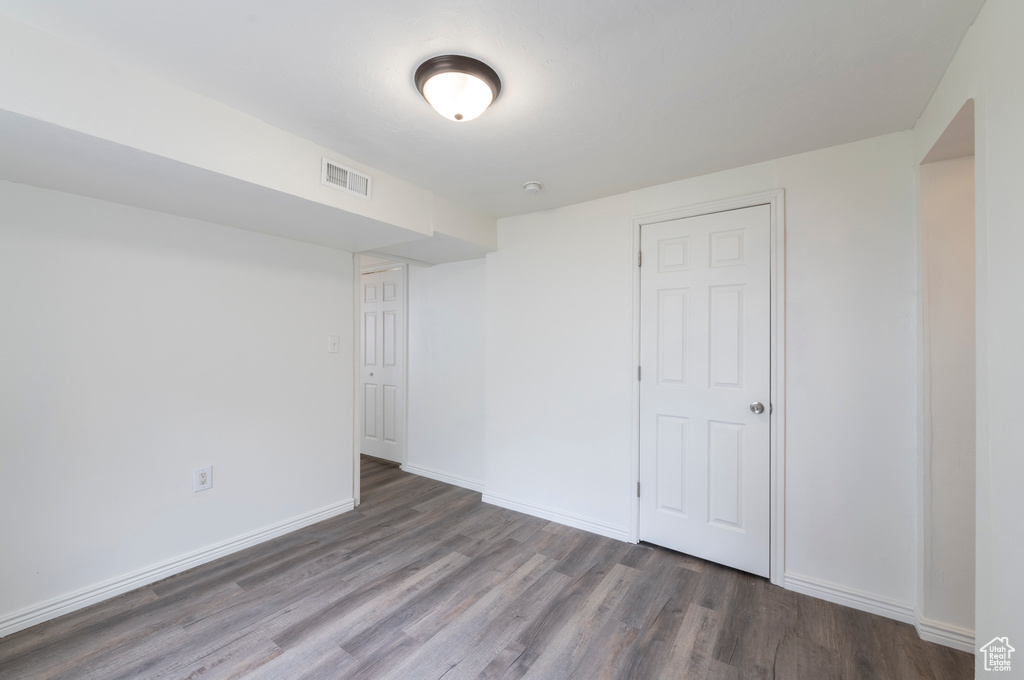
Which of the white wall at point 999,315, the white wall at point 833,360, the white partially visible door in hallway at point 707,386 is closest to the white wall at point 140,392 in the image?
the white wall at point 833,360

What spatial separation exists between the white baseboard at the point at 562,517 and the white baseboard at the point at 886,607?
97 cm

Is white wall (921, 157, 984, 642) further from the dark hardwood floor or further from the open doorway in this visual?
the dark hardwood floor

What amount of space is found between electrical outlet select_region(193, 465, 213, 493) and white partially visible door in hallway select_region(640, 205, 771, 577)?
8.96 ft

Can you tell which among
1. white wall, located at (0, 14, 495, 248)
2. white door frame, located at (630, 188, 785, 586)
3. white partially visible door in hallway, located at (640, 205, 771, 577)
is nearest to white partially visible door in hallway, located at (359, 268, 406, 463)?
white wall, located at (0, 14, 495, 248)

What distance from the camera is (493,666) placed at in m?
1.70

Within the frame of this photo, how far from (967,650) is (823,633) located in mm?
532

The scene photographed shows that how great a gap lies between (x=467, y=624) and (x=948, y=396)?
2.40m

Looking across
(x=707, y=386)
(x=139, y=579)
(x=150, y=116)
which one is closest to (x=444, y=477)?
(x=139, y=579)

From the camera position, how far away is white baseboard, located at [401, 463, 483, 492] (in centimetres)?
375

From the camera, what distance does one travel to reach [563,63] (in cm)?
153

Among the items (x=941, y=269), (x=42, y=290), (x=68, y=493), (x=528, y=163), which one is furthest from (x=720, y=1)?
(x=68, y=493)

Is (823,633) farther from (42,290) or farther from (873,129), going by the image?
(42,290)

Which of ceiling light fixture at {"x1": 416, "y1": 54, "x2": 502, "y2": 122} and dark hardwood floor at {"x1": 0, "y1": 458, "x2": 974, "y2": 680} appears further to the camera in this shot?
dark hardwood floor at {"x1": 0, "y1": 458, "x2": 974, "y2": 680}

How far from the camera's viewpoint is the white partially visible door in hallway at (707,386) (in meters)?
2.34
